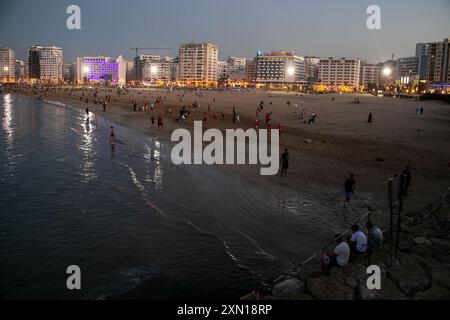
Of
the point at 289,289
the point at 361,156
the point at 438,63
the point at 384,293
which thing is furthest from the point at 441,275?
the point at 438,63

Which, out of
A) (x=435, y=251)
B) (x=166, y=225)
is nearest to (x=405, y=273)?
(x=435, y=251)

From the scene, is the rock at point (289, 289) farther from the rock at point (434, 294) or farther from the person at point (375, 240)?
the person at point (375, 240)

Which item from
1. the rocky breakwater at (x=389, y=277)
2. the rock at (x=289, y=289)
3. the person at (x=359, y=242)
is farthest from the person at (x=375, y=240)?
the rock at (x=289, y=289)

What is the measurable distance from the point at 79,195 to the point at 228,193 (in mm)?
5515

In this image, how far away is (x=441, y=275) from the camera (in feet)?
23.9

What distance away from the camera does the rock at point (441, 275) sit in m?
7.02

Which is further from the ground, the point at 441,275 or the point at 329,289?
the point at 441,275

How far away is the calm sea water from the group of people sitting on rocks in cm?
135

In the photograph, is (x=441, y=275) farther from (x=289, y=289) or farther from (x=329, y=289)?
(x=289, y=289)

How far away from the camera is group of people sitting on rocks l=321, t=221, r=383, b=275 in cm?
801

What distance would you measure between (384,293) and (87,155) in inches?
777

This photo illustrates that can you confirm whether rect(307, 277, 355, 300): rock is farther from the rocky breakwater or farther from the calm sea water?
the calm sea water

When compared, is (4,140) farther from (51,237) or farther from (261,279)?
(261,279)

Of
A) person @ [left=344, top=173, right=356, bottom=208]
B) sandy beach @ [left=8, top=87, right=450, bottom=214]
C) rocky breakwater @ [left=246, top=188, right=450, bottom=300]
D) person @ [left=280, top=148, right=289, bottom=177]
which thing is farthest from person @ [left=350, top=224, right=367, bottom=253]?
person @ [left=280, top=148, right=289, bottom=177]
